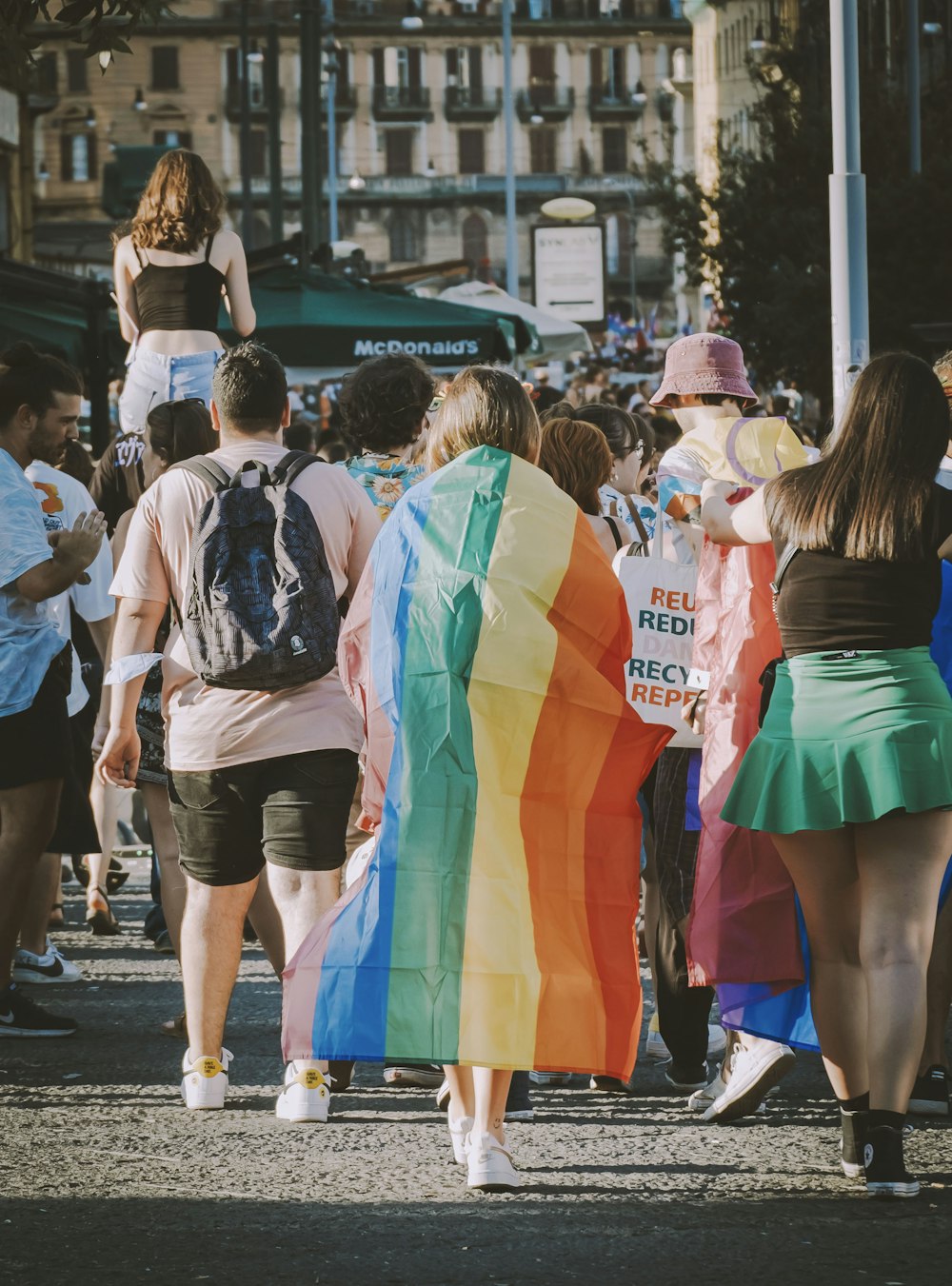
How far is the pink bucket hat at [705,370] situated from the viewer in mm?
6738

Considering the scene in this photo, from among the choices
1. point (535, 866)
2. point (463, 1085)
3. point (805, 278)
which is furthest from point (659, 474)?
point (805, 278)

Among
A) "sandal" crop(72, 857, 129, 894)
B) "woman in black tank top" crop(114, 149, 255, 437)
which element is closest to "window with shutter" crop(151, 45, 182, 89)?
"sandal" crop(72, 857, 129, 894)

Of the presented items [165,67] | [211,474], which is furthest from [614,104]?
[211,474]

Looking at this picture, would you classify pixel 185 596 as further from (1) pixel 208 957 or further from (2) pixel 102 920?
(2) pixel 102 920

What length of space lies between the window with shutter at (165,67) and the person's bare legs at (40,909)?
113 metres

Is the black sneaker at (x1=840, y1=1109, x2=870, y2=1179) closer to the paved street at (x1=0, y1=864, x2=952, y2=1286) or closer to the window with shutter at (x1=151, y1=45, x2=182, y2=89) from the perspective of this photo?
the paved street at (x1=0, y1=864, x2=952, y2=1286)

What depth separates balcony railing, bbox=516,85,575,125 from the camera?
122 m

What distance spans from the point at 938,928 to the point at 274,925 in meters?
2.02

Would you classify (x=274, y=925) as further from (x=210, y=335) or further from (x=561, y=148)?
(x=561, y=148)

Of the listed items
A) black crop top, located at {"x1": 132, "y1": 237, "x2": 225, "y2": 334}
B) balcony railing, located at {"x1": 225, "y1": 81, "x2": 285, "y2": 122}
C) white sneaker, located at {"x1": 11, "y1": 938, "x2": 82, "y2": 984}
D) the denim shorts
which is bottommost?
white sneaker, located at {"x1": 11, "y1": 938, "x2": 82, "y2": 984}

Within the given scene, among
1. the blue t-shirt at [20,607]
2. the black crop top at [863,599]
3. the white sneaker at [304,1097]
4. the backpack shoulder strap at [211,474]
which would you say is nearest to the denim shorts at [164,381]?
the blue t-shirt at [20,607]

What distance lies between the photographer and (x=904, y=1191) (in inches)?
213

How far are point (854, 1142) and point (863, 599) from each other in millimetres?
1323

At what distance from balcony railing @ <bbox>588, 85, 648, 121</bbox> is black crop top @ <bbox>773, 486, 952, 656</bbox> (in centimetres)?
11971
